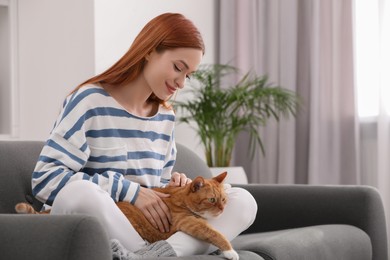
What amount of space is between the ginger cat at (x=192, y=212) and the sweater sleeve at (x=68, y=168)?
0.15 ft

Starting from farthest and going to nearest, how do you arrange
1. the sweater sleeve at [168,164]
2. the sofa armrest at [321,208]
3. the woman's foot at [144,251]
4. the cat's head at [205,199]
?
the sofa armrest at [321,208] → the sweater sleeve at [168,164] → the cat's head at [205,199] → the woman's foot at [144,251]

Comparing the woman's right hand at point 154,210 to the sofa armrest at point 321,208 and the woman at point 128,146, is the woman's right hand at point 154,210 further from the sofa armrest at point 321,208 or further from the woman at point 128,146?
the sofa armrest at point 321,208

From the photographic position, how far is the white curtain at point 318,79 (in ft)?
13.3

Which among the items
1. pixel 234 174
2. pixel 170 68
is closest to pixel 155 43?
pixel 170 68

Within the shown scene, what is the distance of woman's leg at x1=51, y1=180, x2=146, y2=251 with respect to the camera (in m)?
1.68

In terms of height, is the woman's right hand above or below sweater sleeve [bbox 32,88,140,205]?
below

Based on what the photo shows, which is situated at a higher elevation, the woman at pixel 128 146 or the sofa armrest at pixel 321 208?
the woman at pixel 128 146

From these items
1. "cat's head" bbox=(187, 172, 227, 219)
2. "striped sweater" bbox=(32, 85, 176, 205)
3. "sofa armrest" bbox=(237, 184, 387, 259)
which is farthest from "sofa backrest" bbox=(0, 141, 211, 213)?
"sofa armrest" bbox=(237, 184, 387, 259)

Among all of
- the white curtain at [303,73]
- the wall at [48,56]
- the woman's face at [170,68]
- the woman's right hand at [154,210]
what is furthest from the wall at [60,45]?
the woman's right hand at [154,210]

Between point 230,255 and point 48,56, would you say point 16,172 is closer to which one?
point 230,255

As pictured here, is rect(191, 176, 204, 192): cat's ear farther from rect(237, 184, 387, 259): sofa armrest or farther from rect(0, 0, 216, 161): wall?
rect(0, 0, 216, 161): wall

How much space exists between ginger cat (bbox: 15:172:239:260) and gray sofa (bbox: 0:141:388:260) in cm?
6

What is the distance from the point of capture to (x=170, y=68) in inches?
77.1

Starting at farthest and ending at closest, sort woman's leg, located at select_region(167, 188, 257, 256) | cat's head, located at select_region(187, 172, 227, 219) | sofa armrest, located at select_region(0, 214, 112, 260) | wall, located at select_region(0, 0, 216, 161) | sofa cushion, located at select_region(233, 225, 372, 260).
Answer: wall, located at select_region(0, 0, 216, 161) → sofa cushion, located at select_region(233, 225, 372, 260) → woman's leg, located at select_region(167, 188, 257, 256) → cat's head, located at select_region(187, 172, 227, 219) → sofa armrest, located at select_region(0, 214, 112, 260)
